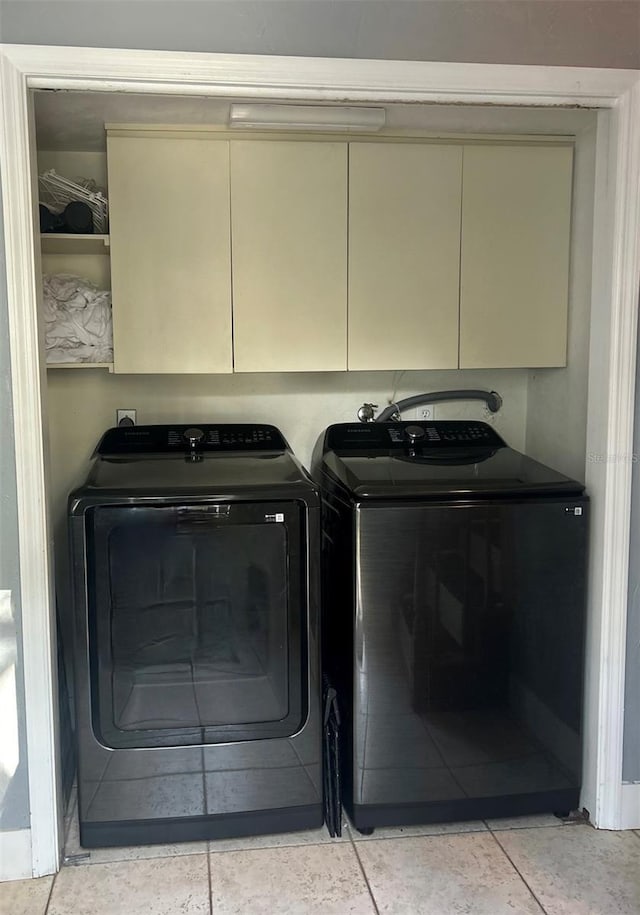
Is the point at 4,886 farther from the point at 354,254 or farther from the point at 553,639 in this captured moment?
the point at 354,254

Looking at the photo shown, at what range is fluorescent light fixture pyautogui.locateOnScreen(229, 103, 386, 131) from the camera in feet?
7.45

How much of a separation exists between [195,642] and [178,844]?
585mm

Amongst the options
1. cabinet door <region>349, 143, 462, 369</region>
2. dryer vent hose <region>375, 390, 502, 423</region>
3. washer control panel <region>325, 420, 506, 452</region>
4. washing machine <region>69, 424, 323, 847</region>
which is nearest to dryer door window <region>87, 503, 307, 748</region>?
washing machine <region>69, 424, 323, 847</region>

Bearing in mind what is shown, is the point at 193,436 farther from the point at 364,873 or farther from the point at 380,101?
the point at 364,873

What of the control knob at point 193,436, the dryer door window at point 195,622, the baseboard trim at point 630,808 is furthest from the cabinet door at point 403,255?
the baseboard trim at point 630,808

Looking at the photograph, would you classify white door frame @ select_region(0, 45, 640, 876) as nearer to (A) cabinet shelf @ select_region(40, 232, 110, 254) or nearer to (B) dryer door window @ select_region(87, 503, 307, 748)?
(B) dryer door window @ select_region(87, 503, 307, 748)

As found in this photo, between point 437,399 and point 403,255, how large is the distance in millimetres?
594

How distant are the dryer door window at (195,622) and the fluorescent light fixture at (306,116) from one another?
109 cm

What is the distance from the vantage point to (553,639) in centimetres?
232

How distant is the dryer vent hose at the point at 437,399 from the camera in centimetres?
294

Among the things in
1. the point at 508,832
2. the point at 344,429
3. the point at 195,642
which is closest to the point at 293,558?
the point at 195,642

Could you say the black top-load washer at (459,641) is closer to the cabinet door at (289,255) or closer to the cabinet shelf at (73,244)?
the cabinet door at (289,255)

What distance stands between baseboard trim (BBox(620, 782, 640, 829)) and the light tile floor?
0.04 m

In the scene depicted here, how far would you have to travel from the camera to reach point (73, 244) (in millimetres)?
2559
